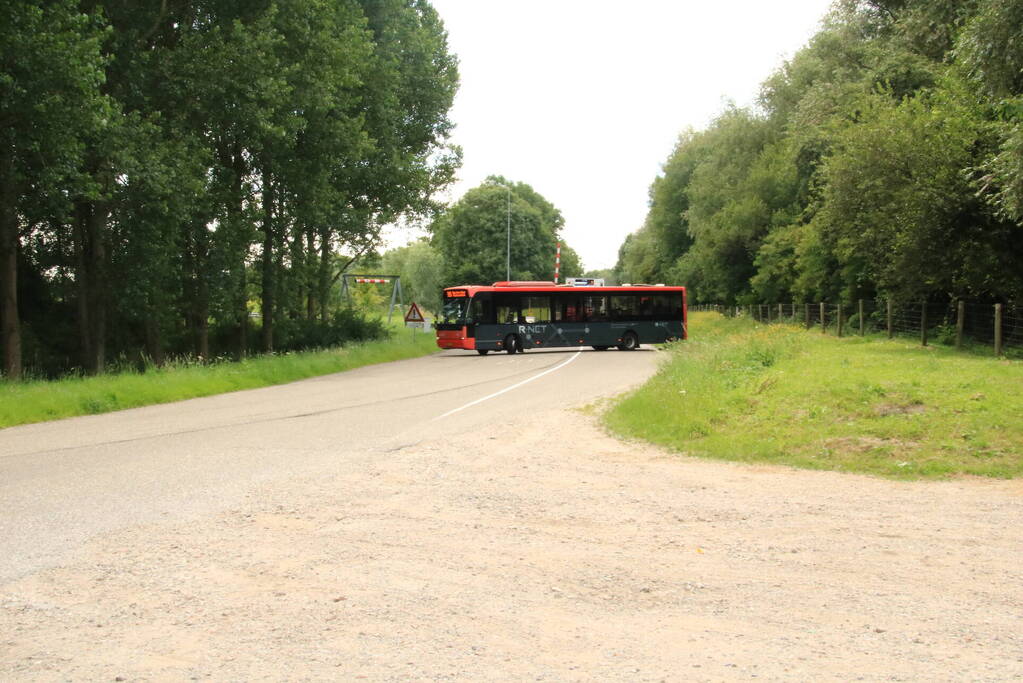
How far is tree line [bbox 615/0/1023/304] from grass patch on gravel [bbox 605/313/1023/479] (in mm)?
5157

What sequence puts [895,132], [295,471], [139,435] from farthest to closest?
[895,132]
[139,435]
[295,471]

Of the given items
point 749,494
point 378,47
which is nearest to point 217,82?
point 378,47

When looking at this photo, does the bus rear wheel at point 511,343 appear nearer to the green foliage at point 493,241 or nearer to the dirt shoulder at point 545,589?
the dirt shoulder at point 545,589

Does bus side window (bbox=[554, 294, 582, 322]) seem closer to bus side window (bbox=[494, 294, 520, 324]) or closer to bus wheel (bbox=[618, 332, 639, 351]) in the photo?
bus side window (bbox=[494, 294, 520, 324])

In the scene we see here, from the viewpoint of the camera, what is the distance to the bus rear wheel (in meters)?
41.4

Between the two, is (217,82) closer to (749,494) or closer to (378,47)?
(378,47)

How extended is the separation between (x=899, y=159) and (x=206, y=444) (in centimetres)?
2194

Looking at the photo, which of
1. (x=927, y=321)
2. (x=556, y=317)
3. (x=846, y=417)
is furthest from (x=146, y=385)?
(x=556, y=317)

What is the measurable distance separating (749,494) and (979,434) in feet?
12.8

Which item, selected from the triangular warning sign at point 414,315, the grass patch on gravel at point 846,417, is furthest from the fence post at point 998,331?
the triangular warning sign at point 414,315

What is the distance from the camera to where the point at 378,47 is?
36375mm

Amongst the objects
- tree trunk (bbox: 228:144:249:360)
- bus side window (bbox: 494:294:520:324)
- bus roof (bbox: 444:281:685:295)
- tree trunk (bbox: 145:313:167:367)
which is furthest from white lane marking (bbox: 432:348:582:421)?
tree trunk (bbox: 145:313:167:367)

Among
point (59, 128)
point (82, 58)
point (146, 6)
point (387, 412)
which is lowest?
point (387, 412)

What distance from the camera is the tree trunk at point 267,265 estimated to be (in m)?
32.0
